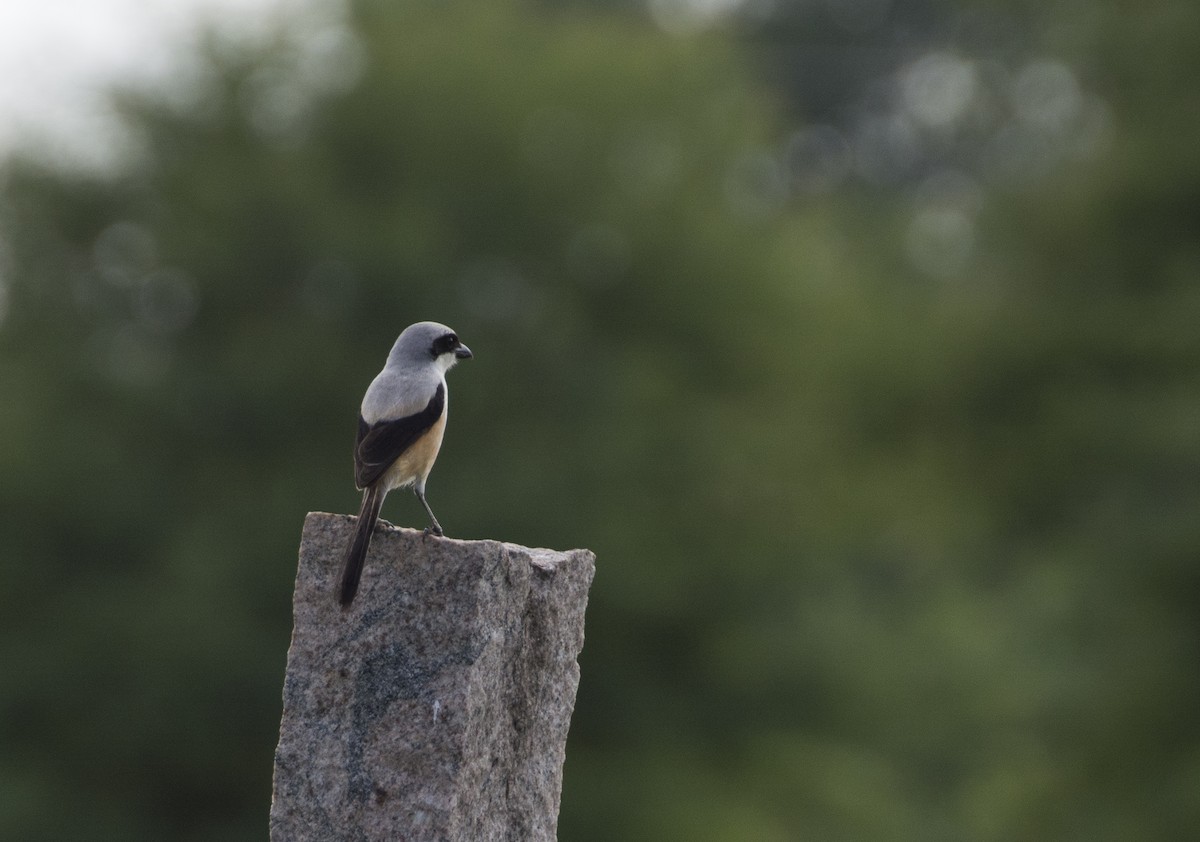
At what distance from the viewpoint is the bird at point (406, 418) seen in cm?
579

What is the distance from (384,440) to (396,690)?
3.82 feet

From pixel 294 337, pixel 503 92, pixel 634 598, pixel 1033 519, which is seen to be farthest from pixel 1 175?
pixel 1033 519

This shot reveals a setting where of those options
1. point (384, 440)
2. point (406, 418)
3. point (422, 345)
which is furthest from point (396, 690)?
point (422, 345)

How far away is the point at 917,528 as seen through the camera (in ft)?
80.3

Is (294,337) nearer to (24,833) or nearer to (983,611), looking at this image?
(24,833)

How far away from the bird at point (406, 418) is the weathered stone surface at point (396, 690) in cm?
23

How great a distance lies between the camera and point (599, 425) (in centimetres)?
1931

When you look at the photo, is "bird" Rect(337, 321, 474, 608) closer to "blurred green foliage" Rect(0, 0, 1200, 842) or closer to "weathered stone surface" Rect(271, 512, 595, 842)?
"weathered stone surface" Rect(271, 512, 595, 842)

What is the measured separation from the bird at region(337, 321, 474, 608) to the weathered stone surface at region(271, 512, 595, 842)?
0.74ft

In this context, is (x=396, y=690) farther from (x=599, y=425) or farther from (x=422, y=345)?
(x=599, y=425)

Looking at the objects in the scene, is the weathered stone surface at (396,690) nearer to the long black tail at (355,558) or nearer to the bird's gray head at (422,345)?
the long black tail at (355,558)

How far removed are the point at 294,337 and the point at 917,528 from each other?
10776 mm

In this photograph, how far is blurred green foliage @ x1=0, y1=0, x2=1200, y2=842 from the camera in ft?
61.1

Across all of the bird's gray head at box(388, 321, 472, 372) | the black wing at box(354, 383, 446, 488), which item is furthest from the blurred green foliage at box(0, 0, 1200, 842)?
the black wing at box(354, 383, 446, 488)
